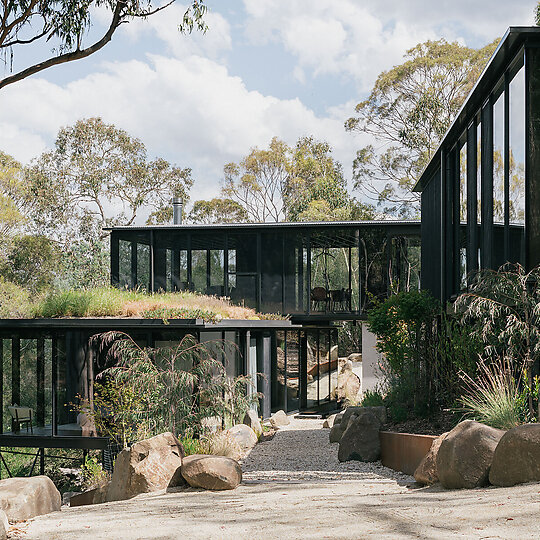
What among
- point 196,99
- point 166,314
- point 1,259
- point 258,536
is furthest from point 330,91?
point 258,536

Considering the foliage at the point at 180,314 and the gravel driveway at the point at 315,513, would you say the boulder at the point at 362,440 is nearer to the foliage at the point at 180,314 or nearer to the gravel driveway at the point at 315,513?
the gravel driveway at the point at 315,513

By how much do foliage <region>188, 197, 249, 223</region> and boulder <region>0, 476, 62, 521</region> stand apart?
28.4 metres

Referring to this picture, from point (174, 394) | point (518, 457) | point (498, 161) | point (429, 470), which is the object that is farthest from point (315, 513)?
point (498, 161)

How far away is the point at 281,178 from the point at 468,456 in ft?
101

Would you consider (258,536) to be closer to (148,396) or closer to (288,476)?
(288,476)

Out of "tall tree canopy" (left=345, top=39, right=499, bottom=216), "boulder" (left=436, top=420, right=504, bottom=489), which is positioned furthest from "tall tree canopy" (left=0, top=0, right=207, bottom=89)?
"tall tree canopy" (left=345, top=39, right=499, bottom=216)

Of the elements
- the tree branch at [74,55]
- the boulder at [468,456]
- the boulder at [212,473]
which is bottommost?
the boulder at [212,473]

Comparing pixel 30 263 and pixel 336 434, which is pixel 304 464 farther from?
pixel 30 263

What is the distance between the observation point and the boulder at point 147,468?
8195 millimetres

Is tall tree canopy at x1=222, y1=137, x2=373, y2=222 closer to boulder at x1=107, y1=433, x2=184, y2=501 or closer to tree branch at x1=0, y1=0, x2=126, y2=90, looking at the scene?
tree branch at x1=0, y1=0, x2=126, y2=90

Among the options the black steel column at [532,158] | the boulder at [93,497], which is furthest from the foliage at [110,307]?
the black steel column at [532,158]

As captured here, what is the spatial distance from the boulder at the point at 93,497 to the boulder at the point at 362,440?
2.98 meters

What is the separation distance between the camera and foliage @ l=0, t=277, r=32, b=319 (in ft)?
84.6

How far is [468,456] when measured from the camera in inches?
246
